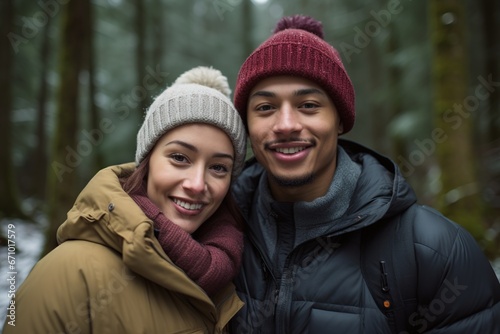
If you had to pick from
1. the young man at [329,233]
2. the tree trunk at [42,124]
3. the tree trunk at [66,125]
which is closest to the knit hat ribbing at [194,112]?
the young man at [329,233]

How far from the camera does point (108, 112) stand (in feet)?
61.5

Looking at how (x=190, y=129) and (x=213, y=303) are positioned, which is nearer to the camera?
(x=213, y=303)

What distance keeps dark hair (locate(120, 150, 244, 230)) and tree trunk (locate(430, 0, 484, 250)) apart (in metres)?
4.02

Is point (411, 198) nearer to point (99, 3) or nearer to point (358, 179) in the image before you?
point (358, 179)

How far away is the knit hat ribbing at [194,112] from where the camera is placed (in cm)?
238

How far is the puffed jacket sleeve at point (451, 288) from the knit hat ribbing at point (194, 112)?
127 centimetres

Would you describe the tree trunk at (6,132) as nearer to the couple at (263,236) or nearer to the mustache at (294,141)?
the couple at (263,236)

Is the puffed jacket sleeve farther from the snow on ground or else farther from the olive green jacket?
the snow on ground

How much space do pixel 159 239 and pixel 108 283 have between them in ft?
1.12

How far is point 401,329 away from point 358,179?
37.2 inches

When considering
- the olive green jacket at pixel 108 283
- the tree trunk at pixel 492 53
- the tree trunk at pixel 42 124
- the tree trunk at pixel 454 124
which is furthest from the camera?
the tree trunk at pixel 42 124

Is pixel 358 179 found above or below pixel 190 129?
below

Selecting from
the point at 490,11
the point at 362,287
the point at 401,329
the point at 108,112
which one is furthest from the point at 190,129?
the point at 108,112

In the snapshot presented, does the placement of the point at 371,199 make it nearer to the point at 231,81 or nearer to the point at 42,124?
the point at 42,124
